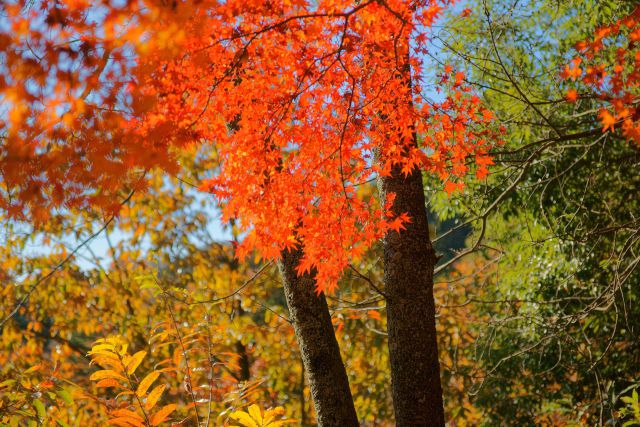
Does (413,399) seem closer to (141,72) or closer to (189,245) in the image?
(141,72)

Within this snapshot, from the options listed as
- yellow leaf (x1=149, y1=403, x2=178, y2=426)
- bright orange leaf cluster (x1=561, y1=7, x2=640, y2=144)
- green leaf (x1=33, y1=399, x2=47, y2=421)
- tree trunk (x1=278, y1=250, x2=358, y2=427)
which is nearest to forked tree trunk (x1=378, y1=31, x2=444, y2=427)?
tree trunk (x1=278, y1=250, x2=358, y2=427)

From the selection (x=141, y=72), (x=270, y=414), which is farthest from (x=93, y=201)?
(x=270, y=414)

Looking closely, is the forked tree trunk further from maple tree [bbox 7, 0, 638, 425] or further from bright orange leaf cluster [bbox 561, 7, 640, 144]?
bright orange leaf cluster [bbox 561, 7, 640, 144]

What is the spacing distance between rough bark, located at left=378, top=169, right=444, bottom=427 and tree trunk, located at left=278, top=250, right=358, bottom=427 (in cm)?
28

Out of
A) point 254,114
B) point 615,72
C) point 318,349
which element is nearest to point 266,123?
point 254,114

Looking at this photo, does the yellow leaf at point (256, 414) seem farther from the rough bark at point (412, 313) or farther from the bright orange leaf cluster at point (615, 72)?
the bright orange leaf cluster at point (615, 72)

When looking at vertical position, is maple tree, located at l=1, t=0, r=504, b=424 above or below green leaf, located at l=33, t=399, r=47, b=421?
above

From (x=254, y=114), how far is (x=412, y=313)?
136 centimetres

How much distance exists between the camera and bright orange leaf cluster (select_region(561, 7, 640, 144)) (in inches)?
127

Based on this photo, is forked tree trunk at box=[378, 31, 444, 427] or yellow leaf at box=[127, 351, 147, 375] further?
forked tree trunk at box=[378, 31, 444, 427]

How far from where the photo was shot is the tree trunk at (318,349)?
332 cm

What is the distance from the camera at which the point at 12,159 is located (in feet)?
8.38

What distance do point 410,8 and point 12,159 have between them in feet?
6.97

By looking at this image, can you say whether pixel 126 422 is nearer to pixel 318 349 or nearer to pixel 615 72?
pixel 318 349
